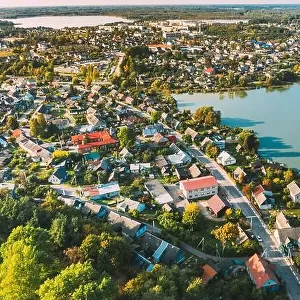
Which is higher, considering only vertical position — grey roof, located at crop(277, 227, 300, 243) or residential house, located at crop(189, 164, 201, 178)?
grey roof, located at crop(277, 227, 300, 243)

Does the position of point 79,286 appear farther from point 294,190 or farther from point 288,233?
point 294,190

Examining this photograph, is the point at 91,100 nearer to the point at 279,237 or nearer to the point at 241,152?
the point at 241,152

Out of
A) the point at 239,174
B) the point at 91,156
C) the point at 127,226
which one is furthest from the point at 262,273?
the point at 91,156

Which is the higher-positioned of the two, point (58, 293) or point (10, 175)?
point (58, 293)

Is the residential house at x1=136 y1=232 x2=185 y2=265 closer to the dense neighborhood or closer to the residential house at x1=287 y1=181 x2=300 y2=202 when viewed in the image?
the dense neighborhood

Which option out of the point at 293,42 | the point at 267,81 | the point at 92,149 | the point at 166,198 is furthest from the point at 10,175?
the point at 293,42

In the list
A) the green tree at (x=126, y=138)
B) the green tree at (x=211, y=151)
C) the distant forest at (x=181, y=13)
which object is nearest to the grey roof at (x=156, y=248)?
the green tree at (x=211, y=151)

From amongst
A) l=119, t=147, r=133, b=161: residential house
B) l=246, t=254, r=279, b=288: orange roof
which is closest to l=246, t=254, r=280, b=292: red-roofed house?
l=246, t=254, r=279, b=288: orange roof
